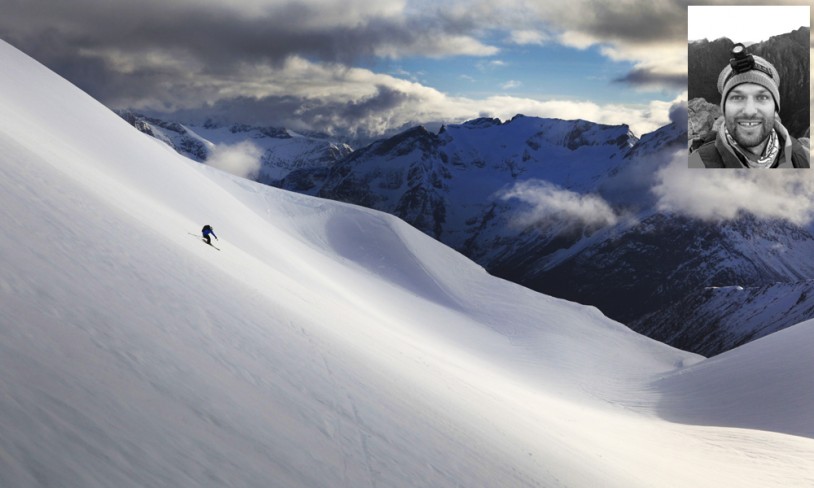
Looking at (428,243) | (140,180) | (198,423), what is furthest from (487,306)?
(198,423)

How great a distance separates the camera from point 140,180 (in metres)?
27.4

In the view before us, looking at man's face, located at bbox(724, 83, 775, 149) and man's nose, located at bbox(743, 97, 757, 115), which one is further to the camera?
man's nose, located at bbox(743, 97, 757, 115)

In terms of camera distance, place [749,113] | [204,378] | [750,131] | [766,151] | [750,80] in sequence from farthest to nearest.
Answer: [766,151], [750,80], [750,131], [749,113], [204,378]

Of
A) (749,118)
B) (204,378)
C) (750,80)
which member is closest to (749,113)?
(749,118)

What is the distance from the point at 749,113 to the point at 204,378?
144 ft

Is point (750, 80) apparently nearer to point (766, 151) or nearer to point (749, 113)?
point (749, 113)

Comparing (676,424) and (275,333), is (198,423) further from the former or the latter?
(676,424)

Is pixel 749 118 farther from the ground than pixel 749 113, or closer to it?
closer to it

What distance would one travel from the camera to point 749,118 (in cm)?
4366

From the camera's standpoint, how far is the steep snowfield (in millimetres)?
7652

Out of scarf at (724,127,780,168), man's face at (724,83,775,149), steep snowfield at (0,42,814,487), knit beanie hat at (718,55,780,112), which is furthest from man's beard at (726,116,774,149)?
steep snowfield at (0,42,814,487)

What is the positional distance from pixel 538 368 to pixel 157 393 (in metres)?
38.6

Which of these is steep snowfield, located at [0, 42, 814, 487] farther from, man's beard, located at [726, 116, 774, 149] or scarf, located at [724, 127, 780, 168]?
man's beard, located at [726, 116, 774, 149]

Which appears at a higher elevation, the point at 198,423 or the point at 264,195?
A: the point at 264,195
